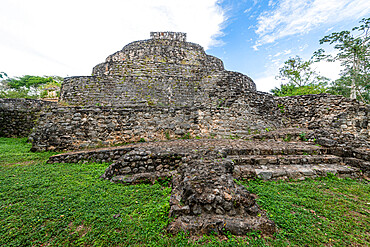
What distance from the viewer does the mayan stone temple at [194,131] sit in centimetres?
269

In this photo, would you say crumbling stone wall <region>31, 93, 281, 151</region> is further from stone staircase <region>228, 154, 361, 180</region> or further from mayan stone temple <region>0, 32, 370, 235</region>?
stone staircase <region>228, 154, 361, 180</region>

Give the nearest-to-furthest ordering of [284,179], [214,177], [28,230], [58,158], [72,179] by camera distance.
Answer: [28,230] < [214,177] < [72,179] < [284,179] < [58,158]

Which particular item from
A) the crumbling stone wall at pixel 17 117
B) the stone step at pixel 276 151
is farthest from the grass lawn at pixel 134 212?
the crumbling stone wall at pixel 17 117

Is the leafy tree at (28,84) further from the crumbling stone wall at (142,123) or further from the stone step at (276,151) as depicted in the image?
the stone step at (276,151)

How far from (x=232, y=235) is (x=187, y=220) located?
0.71 meters

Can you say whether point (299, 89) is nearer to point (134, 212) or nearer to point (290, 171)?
point (290, 171)

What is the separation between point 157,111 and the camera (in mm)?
7051

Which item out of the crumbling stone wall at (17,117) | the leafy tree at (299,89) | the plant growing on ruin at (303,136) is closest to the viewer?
the plant growing on ruin at (303,136)

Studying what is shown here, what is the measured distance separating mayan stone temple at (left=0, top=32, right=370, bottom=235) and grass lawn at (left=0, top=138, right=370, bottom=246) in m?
0.29

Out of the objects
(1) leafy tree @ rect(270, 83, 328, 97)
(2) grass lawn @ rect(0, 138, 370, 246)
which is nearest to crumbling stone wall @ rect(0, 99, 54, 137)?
(2) grass lawn @ rect(0, 138, 370, 246)

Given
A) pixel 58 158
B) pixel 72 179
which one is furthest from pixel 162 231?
pixel 58 158

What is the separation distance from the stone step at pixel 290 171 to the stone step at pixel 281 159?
0.17 metres

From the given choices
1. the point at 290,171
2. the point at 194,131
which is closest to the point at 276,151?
the point at 290,171

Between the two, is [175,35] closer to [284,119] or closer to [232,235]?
[284,119]
